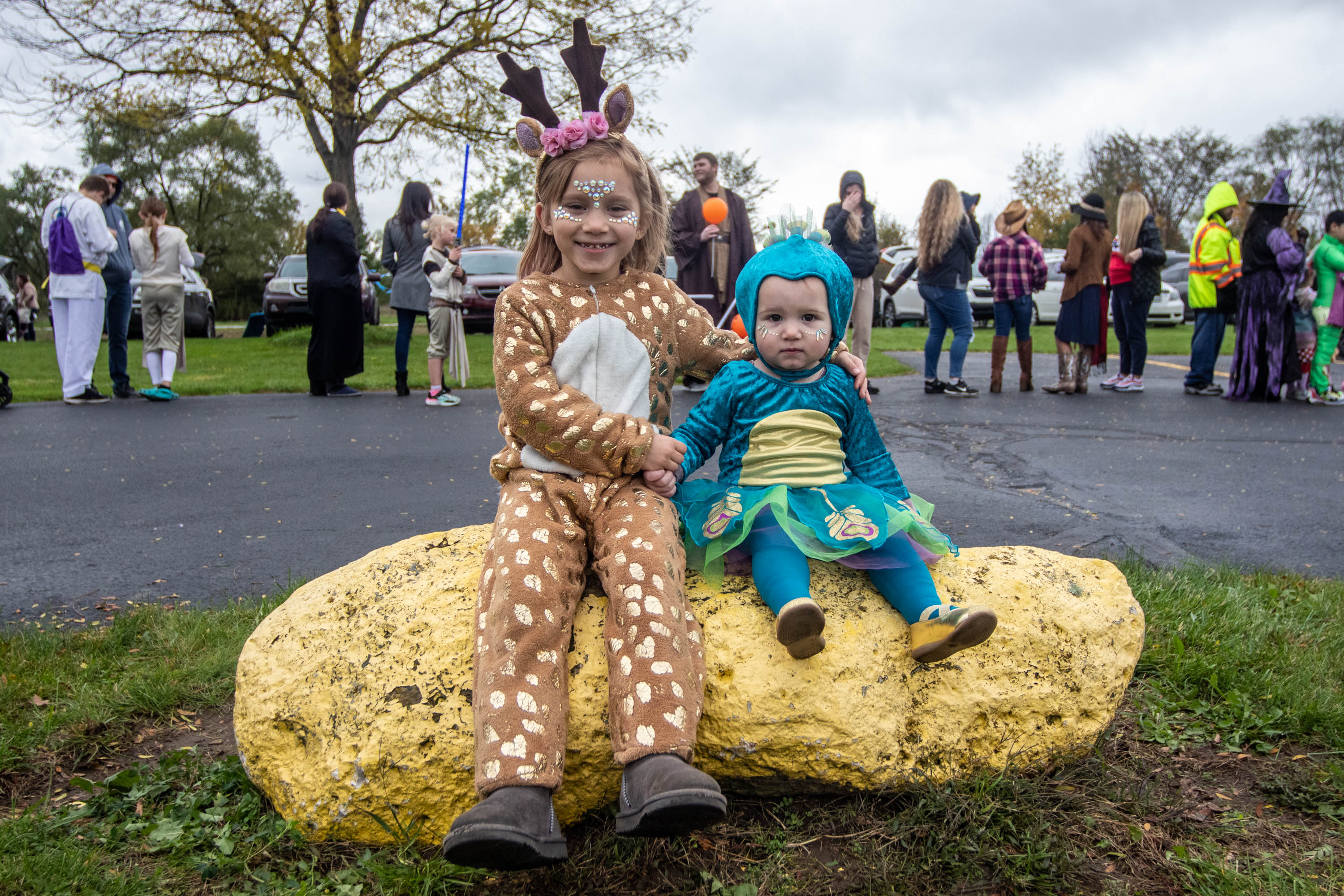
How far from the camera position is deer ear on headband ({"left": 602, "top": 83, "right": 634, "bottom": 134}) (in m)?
2.73

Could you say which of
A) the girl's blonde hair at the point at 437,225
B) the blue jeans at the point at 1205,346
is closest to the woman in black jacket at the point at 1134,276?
the blue jeans at the point at 1205,346

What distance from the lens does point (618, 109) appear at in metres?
2.76

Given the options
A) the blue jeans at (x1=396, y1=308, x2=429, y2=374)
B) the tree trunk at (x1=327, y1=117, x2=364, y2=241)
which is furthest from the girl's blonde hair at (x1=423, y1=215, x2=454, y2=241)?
the tree trunk at (x1=327, y1=117, x2=364, y2=241)

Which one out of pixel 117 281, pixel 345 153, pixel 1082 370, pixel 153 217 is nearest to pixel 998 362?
pixel 1082 370

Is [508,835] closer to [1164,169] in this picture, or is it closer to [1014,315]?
[1014,315]

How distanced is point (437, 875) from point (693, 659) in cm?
74

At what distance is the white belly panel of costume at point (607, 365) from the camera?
8.69 ft

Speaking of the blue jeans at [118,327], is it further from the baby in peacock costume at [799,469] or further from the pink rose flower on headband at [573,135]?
the baby in peacock costume at [799,469]

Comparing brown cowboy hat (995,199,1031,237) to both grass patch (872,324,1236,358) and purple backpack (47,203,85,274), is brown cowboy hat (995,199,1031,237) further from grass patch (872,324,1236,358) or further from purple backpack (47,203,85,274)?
purple backpack (47,203,85,274)

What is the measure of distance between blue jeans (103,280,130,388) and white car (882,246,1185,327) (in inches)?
581

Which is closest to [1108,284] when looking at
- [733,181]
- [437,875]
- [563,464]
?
[563,464]

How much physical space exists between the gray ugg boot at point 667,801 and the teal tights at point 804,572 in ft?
1.73

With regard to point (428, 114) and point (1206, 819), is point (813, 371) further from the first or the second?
point (428, 114)

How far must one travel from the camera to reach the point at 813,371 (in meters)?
2.74
